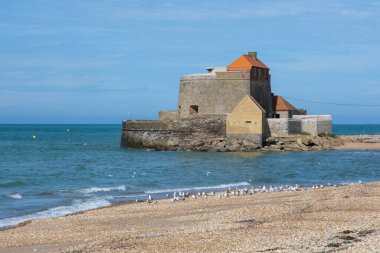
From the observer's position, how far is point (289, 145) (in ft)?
145

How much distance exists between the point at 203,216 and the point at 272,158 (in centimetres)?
2416

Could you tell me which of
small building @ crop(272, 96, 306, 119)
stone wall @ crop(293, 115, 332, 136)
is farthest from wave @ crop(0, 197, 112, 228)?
small building @ crop(272, 96, 306, 119)

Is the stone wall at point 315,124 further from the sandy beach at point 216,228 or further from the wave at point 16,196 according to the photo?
the sandy beach at point 216,228

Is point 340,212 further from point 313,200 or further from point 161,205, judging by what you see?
point 161,205

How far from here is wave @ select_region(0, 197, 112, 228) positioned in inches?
598

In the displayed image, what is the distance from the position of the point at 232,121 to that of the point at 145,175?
1552 cm

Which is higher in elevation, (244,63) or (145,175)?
(244,63)

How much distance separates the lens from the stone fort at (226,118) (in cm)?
4341

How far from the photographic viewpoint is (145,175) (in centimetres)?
2919

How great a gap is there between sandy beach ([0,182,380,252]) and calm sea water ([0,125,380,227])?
228cm

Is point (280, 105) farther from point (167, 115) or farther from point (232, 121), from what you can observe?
point (167, 115)

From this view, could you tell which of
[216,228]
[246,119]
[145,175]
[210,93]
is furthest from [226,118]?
[216,228]

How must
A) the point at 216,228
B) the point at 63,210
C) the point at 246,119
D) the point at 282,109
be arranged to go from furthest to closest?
1. the point at 282,109
2. the point at 246,119
3. the point at 63,210
4. the point at 216,228

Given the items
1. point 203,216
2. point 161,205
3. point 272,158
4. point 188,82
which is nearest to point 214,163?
point 272,158
